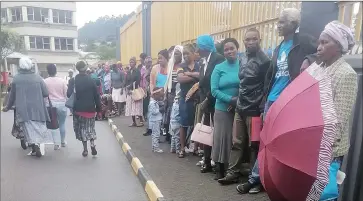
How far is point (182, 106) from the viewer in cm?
528

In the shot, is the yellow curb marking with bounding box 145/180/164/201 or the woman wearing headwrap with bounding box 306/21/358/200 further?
the yellow curb marking with bounding box 145/180/164/201

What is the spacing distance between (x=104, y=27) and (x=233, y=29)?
22759 millimetres

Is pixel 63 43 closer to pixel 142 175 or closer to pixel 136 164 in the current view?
pixel 136 164

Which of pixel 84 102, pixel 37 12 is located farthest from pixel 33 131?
pixel 37 12

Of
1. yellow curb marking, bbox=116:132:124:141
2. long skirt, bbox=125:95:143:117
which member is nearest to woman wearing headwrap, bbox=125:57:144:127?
long skirt, bbox=125:95:143:117

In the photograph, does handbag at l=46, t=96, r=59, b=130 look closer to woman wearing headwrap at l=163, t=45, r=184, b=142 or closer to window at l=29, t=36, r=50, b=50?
woman wearing headwrap at l=163, t=45, r=184, b=142

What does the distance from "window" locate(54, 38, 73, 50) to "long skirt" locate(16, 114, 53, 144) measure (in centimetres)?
1605

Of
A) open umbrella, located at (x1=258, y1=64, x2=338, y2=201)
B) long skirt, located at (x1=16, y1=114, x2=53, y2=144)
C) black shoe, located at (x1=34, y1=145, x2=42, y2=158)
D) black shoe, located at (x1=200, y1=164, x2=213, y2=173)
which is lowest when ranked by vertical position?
black shoe, located at (x1=34, y1=145, x2=42, y2=158)

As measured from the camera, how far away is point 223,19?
6.53 metres

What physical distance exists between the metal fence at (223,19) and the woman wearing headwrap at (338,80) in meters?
0.49

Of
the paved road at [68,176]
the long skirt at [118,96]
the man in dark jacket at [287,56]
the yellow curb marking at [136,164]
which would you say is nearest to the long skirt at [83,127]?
the paved road at [68,176]

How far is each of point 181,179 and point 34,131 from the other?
10.3 feet

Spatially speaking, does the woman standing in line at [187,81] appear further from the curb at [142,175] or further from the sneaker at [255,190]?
the sneaker at [255,190]

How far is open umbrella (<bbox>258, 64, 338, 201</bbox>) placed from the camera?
197cm
